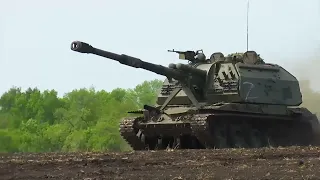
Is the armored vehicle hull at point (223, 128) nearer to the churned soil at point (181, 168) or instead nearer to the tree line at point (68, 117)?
the churned soil at point (181, 168)

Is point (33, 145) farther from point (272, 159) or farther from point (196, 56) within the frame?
point (272, 159)

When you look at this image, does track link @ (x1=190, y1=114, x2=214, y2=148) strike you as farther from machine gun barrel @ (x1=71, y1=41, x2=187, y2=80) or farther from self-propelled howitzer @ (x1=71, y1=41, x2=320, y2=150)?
machine gun barrel @ (x1=71, y1=41, x2=187, y2=80)

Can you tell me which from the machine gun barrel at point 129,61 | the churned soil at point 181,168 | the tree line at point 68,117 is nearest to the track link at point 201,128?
the machine gun barrel at point 129,61

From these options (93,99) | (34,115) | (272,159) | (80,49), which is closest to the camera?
(272,159)

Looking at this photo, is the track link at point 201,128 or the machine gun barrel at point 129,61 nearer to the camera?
the machine gun barrel at point 129,61

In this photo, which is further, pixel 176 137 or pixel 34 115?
pixel 34 115

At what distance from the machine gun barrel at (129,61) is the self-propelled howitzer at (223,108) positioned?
3 cm

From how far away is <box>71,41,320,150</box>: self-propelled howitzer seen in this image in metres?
23.3

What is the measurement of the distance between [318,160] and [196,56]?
13298 millimetres

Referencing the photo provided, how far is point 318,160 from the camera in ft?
43.1

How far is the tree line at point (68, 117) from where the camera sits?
54781 millimetres

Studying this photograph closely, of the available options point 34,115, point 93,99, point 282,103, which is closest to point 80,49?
point 282,103

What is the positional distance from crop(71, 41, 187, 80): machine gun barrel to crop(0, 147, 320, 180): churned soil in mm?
6251

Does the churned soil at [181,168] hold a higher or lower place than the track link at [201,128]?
lower
